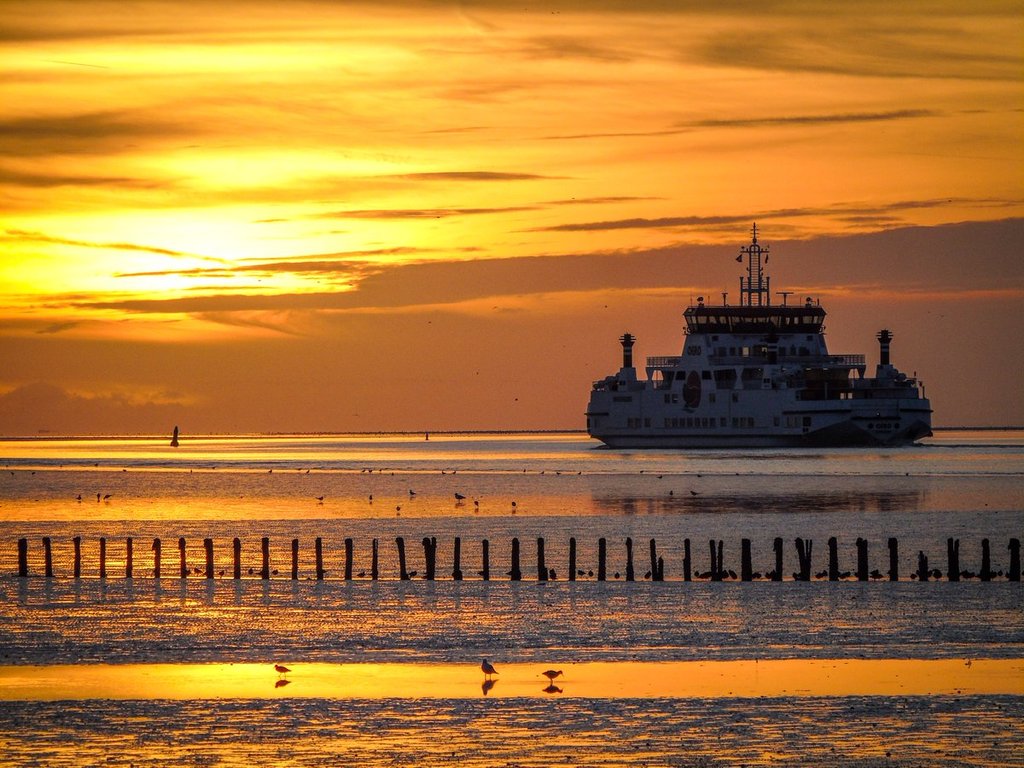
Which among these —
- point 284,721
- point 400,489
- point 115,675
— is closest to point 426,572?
point 115,675

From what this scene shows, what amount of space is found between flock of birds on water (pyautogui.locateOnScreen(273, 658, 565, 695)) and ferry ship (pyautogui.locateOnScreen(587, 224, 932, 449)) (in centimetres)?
12311

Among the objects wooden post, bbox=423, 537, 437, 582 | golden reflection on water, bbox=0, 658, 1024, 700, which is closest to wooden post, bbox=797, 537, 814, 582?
wooden post, bbox=423, 537, 437, 582

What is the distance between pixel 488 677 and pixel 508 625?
5.38 metres

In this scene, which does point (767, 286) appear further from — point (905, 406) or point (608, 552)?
point (608, 552)

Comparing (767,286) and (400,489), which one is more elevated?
(767,286)

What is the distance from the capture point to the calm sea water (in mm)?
16078

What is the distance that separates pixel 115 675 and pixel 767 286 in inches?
5181

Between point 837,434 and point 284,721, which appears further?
point 837,434

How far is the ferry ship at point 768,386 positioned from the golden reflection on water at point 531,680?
12208 centimetres

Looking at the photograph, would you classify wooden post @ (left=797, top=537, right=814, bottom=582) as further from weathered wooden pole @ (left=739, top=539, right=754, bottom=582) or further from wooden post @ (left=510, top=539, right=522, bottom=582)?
wooden post @ (left=510, top=539, right=522, bottom=582)

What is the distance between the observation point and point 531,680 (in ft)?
65.6

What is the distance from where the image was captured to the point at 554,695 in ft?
61.8

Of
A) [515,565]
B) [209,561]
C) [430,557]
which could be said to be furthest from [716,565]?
[209,561]

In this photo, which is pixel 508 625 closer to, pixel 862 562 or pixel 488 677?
pixel 488 677
